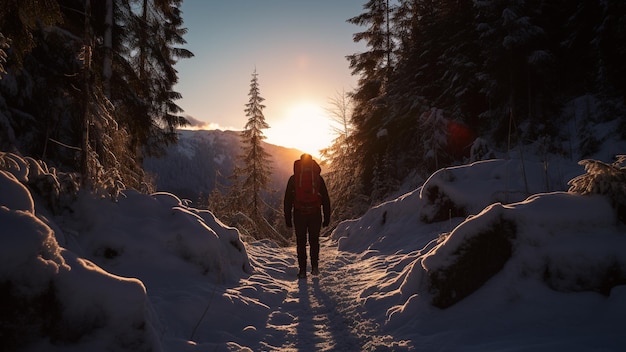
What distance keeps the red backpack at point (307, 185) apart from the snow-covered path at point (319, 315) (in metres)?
1.38

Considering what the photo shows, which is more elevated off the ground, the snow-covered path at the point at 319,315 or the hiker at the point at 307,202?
the hiker at the point at 307,202

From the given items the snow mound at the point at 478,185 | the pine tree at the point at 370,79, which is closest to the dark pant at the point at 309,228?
the snow mound at the point at 478,185

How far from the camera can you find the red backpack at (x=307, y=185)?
645cm

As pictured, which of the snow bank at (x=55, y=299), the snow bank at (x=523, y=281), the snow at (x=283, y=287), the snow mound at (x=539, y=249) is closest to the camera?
the snow bank at (x=55, y=299)

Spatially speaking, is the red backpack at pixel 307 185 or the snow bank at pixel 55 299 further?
the red backpack at pixel 307 185

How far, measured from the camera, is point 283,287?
5449 millimetres

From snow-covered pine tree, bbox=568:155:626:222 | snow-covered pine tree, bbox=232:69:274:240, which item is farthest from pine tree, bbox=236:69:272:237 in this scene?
snow-covered pine tree, bbox=568:155:626:222

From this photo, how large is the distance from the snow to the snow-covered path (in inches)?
1.0

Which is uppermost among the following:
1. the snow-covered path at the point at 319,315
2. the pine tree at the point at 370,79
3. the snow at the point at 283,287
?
the pine tree at the point at 370,79

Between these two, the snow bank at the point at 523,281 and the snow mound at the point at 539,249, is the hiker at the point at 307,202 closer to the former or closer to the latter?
the snow bank at the point at 523,281

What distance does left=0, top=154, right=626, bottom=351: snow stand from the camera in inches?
79.7

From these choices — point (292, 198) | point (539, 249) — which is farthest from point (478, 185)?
point (539, 249)

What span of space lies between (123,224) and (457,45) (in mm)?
16630

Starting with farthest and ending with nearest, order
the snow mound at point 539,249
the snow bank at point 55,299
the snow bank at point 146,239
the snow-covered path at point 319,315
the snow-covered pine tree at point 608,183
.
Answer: the snow bank at point 146,239, the snow-covered path at point 319,315, the snow-covered pine tree at point 608,183, the snow mound at point 539,249, the snow bank at point 55,299
